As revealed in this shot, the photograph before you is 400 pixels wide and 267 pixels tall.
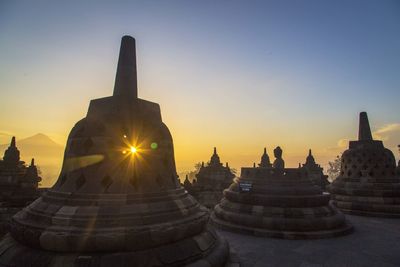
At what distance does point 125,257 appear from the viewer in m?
4.85

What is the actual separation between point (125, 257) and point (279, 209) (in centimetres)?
682

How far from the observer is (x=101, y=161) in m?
6.09

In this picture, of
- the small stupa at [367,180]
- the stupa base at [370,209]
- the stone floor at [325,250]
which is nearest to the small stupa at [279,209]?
the stone floor at [325,250]

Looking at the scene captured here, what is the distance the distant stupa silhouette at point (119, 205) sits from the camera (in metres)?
4.88

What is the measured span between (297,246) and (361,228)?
457 cm

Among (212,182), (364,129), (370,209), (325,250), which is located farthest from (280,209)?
(212,182)

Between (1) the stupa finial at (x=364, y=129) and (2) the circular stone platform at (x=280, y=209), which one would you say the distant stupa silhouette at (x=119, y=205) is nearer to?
(2) the circular stone platform at (x=280, y=209)

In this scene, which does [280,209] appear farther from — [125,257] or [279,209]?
[125,257]

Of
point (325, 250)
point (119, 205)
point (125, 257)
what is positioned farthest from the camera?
point (325, 250)

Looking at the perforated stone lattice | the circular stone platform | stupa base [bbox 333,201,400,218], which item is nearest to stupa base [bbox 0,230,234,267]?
the circular stone platform

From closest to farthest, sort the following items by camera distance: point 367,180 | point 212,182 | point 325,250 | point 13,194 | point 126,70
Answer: point 126,70 < point 325,250 < point 13,194 < point 367,180 < point 212,182

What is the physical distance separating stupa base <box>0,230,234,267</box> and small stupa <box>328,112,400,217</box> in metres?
11.9

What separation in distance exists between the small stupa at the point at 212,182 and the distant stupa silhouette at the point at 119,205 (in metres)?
13.0

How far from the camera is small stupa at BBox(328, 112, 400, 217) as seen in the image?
1365 cm
